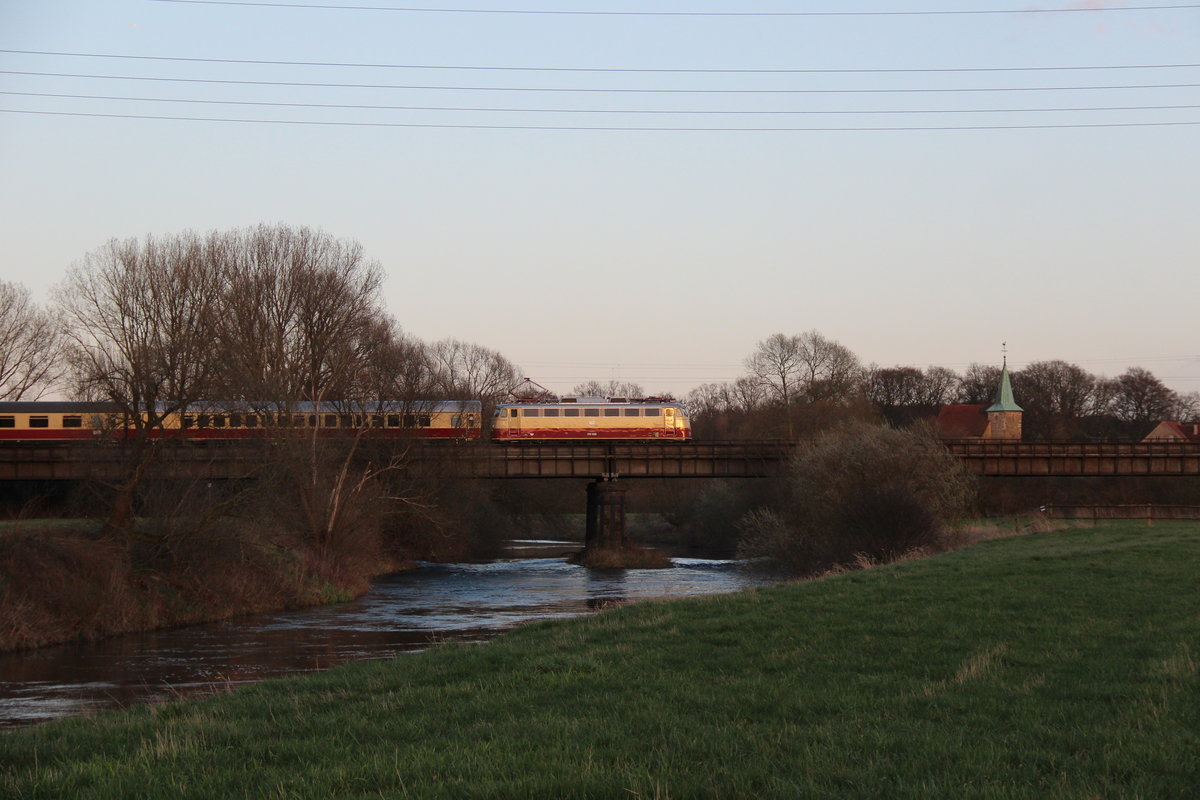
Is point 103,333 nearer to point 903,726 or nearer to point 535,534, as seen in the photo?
point 903,726

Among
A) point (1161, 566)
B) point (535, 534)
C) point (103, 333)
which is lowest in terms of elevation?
point (535, 534)

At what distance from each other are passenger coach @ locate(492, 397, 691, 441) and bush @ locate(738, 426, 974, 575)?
1479 centimetres

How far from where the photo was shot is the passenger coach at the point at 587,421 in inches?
2926

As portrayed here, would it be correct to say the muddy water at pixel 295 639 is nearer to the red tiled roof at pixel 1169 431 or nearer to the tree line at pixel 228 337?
the tree line at pixel 228 337

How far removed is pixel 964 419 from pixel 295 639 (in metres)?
112

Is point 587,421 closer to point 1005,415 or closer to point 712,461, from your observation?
point 712,461

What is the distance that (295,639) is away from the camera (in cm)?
3089

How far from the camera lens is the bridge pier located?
67.6m

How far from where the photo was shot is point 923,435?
196ft

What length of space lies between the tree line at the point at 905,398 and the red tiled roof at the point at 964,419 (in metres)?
2.31

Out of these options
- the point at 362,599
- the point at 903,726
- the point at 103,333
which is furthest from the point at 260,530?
the point at 903,726

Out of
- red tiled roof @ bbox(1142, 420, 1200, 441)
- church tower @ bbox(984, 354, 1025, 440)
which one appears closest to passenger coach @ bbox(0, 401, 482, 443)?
church tower @ bbox(984, 354, 1025, 440)

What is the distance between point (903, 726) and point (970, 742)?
69 centimetres

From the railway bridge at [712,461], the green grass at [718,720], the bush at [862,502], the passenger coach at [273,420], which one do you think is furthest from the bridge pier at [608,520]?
the green grass at [718,720]
